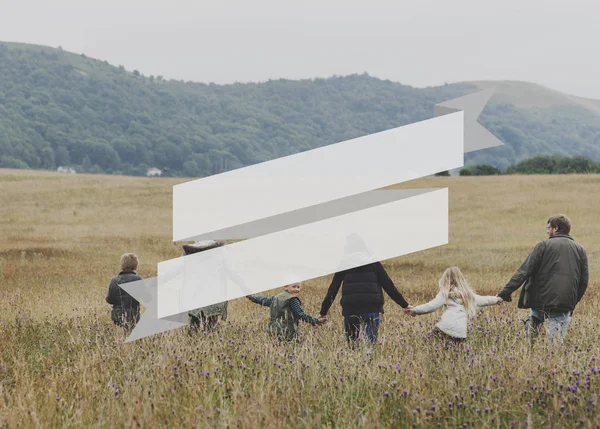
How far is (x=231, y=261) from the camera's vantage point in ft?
25.3

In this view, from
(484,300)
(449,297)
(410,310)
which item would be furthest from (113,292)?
(484,300)

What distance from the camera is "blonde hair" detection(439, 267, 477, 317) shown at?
745cm

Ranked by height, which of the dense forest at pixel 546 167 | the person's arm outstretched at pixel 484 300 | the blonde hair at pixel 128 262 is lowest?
the dense forest at pixel 546 167

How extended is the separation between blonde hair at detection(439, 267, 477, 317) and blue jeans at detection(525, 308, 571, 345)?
84cm

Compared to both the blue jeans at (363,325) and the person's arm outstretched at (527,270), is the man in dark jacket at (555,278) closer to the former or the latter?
the person's arm outstretched at (527,270)

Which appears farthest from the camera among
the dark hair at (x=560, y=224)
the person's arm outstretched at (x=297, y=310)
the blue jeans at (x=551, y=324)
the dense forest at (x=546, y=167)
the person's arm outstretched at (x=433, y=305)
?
the dense forest at (x=546, y=167)

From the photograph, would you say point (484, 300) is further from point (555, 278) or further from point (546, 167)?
point (546, 167)

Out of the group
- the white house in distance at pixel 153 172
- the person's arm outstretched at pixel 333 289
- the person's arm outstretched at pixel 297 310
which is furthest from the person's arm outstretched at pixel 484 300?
the white house in distance at pixel 153 172

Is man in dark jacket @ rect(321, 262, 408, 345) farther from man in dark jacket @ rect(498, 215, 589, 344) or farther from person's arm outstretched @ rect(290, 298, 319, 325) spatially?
man in dark jacket @ rect(498, 215, 589, 344)

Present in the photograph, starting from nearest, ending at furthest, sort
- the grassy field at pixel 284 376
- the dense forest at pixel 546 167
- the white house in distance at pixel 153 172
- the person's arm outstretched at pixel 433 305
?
the grassy field at pixel 284 376 → the person's arm outstretched at pixel 433 305 → the dense forest at pixel 546 167 → the white house in distance at pixel 153 172

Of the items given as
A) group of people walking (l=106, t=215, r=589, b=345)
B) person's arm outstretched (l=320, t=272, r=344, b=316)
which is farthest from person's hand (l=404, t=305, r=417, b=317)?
person's arm outstretched (l=320, t=272, r=344, b=316)

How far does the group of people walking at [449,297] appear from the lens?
7.52 metres

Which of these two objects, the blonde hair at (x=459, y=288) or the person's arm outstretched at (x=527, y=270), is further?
the person's arm outstretched at (x=527, y=270)

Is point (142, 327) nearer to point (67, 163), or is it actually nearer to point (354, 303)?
point (354, 303)
